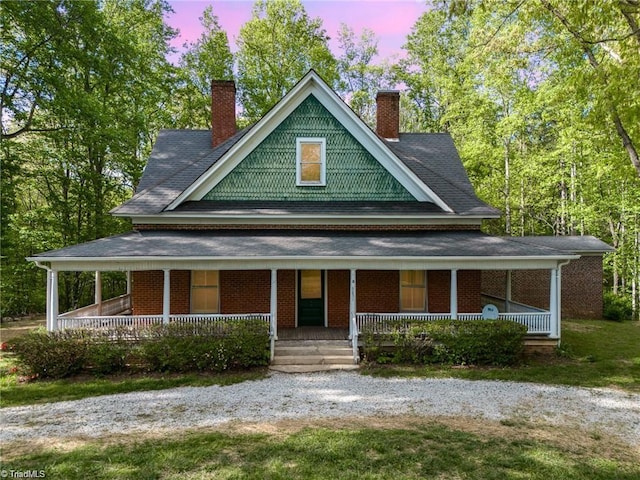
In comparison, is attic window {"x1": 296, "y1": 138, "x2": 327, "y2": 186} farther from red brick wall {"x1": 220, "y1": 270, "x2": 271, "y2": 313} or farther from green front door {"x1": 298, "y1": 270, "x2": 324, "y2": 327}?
red brick wall {"x1": 220, "y1": 270, "x2": 271, "y2": 313}

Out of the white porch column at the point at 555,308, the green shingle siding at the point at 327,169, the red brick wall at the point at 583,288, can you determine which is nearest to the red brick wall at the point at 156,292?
the green shingle siding at the point at 327,169

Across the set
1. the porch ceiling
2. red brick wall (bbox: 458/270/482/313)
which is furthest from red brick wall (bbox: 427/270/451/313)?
the porch ceiling

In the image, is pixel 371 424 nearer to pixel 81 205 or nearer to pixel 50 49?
pixel 50 49

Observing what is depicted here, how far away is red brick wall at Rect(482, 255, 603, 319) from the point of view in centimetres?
1750

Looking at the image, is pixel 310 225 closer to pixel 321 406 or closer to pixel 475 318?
pixel 475 318

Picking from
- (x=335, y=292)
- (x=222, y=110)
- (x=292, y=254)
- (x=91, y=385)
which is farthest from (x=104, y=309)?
(x=222, y=110)

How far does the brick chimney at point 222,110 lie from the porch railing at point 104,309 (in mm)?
7237

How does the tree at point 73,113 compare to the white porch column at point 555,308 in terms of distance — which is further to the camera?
the tree at point 73,113

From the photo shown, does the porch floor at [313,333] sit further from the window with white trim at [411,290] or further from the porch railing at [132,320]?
the window with white trim at [411,290]

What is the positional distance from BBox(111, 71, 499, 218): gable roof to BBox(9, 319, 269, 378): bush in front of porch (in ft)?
Result: 14.9

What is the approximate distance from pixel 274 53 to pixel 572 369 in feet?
81.7

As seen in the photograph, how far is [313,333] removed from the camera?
12.1 m

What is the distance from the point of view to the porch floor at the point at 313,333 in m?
11.6

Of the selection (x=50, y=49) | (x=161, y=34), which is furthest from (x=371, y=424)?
(x=161, y=34)
